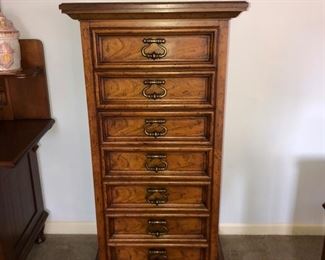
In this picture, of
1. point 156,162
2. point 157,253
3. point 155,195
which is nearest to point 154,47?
point 156,162

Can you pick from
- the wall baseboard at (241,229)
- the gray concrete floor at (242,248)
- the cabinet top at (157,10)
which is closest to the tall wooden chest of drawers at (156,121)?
the cabinet top at (157,10)

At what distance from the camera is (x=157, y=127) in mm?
1489

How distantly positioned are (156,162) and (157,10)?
0.63 meters

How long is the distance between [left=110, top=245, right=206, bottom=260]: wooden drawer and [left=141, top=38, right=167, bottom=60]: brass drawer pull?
0.89 m

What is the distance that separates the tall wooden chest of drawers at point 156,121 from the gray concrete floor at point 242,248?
13.7 inches

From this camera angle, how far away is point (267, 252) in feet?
6.49

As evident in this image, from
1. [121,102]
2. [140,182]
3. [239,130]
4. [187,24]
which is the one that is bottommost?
[140,182]

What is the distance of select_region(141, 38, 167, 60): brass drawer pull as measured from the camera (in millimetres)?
1358

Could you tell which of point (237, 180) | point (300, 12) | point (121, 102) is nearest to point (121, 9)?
point (121, 102)

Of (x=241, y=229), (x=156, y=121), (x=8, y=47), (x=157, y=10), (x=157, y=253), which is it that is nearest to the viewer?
(x=157, y=10)

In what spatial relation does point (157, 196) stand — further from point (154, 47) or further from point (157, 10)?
point (157, 10)

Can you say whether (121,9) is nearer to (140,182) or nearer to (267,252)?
(140,182)

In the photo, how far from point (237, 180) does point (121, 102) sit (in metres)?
0.92

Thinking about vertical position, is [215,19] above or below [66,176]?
above
